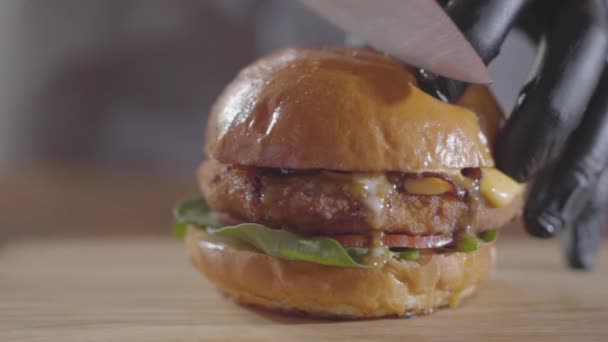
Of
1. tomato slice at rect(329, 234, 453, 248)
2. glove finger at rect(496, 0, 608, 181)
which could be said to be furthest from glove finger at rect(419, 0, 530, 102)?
tomato slice at rect(329, 234, 453, 248)

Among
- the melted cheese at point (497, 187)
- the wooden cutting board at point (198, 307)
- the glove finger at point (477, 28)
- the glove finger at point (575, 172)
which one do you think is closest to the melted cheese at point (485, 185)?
the melted cheese at point (497, 187)

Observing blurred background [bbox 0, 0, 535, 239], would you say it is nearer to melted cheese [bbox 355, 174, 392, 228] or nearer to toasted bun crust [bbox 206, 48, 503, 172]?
toasted bun crust [bbox 206, 48, 503, 172]

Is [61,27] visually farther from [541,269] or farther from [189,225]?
[541,269]

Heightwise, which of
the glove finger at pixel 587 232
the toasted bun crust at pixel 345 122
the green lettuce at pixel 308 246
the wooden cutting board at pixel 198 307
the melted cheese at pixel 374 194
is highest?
the toasted bun crust at pixel 345 122

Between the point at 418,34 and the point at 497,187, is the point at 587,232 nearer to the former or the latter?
the point at 497,187

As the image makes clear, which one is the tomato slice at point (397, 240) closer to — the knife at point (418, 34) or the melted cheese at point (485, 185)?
the melted cheese at point (485, 185)

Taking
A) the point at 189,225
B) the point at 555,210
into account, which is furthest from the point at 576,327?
the point at 189,225
